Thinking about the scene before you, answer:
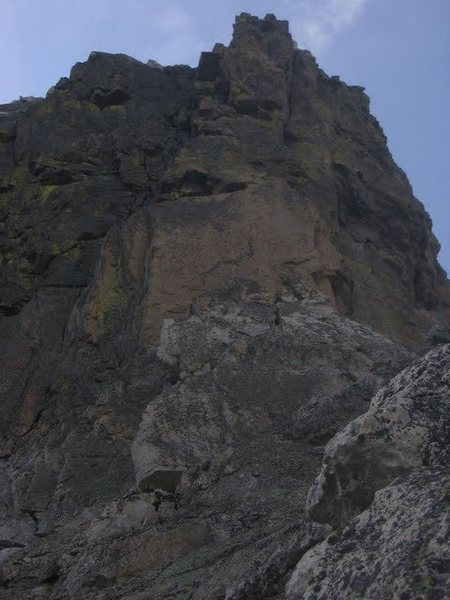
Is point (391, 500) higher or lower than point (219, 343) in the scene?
Answer: lower

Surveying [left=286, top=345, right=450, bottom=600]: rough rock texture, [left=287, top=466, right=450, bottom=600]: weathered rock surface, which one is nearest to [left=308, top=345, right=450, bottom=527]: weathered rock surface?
[left=286, top=345, right=450, bottom=600]: rough rock texture

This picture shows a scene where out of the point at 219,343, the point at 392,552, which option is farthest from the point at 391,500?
the point at 219,343

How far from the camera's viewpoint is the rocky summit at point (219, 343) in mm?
9125

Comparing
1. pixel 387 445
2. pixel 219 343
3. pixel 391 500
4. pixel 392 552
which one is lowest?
pixel 392 552

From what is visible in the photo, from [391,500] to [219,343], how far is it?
48.3 feet

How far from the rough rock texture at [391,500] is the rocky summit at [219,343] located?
0.08ft

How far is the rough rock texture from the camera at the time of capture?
7172mm

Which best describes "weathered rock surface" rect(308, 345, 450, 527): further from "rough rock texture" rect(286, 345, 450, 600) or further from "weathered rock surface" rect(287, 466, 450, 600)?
"weathered rock surface" rect(287, 466, 450, 600)

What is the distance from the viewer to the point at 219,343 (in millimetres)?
22797

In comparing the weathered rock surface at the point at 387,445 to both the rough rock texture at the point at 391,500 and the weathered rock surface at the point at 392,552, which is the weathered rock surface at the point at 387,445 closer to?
the rough rock texture at the point at 391,500

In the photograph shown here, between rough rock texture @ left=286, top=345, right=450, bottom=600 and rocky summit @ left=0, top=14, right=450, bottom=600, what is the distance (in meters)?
0.02

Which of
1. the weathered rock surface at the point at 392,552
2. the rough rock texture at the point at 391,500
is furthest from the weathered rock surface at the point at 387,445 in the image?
the weathered rock surface at the point at 392,552

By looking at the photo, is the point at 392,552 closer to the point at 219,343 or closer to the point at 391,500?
the point at 391,500

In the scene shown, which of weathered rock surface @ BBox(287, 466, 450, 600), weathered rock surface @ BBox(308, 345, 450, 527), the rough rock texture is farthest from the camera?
weathered rock surface @ BBox(308, 345, 450, 527)
